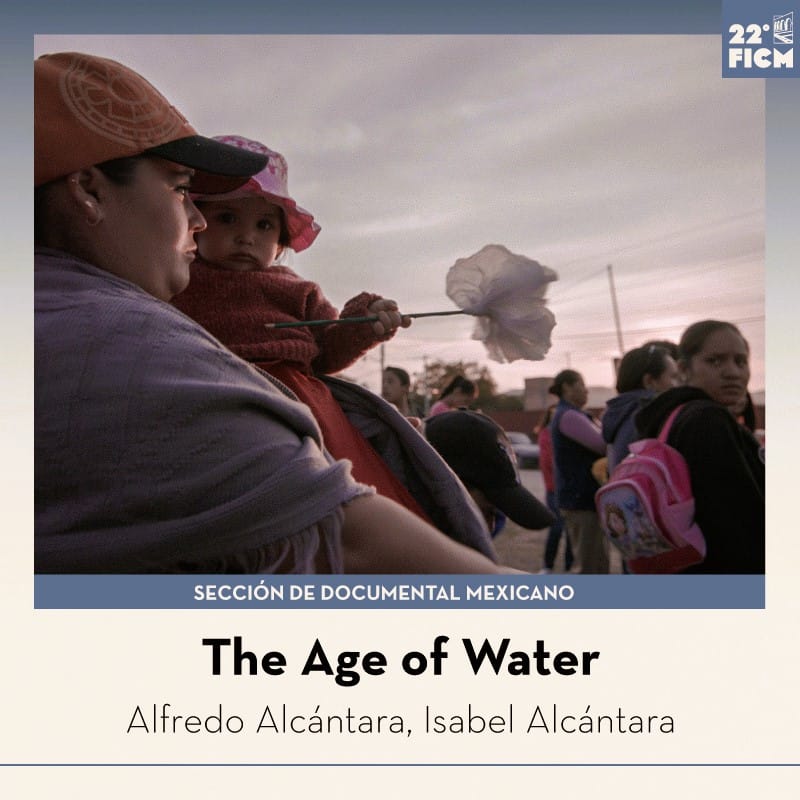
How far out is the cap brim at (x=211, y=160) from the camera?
3.59 ft

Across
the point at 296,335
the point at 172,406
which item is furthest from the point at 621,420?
the point at 172,406

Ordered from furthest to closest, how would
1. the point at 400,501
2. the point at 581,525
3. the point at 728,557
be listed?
the point at 581,525 < the point at 728,557 < the point at 400,501

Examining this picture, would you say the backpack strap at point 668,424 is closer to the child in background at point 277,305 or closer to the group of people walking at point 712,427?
the group of people walking at point 712,427

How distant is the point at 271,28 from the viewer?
1.57m

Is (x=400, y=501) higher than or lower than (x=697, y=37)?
lower

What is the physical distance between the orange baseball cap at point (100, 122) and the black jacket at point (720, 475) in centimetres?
129

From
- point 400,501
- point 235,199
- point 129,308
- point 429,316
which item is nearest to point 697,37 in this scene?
point 429,316

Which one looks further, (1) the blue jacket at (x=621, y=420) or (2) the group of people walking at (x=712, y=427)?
(1) the blue jacket at (x=621, y=420)

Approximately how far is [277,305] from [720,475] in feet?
3.64

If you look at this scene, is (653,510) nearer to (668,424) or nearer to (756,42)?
(668,424)

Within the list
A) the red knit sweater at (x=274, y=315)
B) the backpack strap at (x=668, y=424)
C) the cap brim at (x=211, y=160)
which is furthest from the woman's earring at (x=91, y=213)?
the backpack strap at (x=668, y=424)

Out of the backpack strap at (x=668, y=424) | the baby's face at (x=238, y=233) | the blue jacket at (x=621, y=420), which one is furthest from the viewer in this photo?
the blue jacket at (x=621, y=420)
